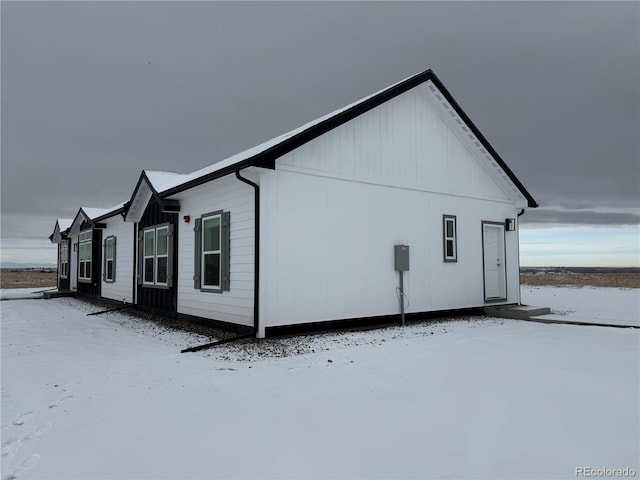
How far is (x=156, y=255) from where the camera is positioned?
1112 cm

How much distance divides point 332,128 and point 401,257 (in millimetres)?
3071

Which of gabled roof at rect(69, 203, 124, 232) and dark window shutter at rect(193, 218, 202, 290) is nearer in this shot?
dark window shutter at rect(193, 218, 202, 290)

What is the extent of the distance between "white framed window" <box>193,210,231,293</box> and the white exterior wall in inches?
193

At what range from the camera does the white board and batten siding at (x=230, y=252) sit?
7.49 m

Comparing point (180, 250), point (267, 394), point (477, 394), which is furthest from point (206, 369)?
point (180, 250)

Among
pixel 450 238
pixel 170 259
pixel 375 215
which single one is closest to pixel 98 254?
pixel 170 259

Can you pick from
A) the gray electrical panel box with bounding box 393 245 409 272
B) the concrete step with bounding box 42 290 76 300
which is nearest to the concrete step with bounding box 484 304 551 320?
the gray electrical panel box with bounding box 393 245 409 272

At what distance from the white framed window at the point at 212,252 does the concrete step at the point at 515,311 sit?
689 centimetres

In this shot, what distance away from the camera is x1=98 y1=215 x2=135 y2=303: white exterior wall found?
13.1m

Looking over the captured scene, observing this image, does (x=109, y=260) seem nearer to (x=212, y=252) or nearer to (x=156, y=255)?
(x=156, y=255)

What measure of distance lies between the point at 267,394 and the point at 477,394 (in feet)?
6.92

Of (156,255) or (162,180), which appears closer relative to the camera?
(162,180)

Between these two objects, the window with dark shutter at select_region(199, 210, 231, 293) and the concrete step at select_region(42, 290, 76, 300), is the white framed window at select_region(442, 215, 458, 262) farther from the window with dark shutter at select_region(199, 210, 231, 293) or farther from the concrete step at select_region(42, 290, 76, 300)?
the concrete step at select_region(42, 290, 76, 300)

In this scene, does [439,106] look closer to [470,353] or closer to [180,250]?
[470,353]
